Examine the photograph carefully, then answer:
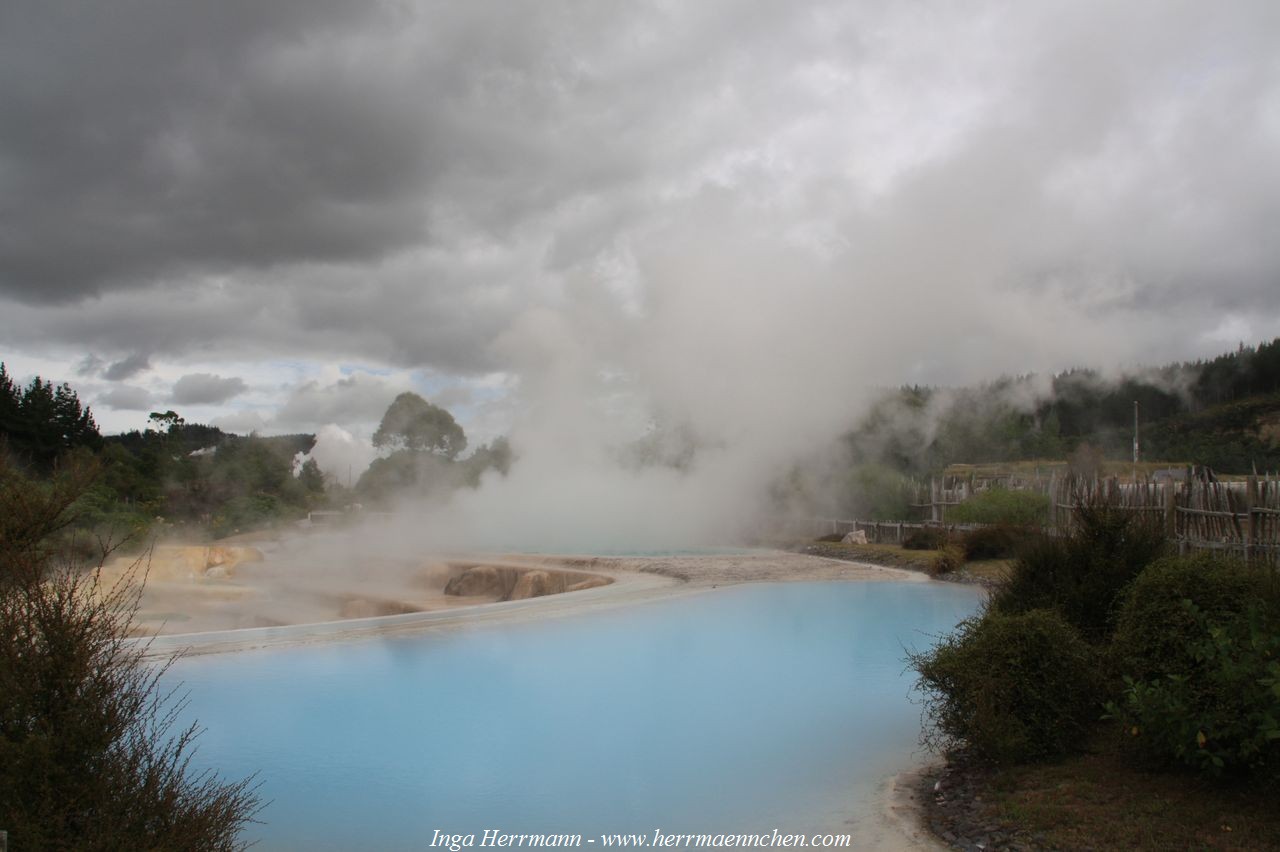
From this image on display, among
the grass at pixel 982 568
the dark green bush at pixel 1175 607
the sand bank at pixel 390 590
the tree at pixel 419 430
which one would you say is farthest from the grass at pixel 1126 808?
the tree at pixel 419 430

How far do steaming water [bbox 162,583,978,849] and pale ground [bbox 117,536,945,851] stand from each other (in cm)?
41

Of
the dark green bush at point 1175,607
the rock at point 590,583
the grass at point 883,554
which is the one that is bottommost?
the grass at point 883,554

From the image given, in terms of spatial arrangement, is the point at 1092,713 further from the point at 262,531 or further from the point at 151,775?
the point at 262,531

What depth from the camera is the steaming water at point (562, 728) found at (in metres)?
5.13

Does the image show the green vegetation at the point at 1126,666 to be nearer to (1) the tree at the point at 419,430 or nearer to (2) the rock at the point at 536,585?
(2) the rock at the point at 536,585

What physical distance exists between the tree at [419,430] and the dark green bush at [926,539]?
Result: 36789 millimetres

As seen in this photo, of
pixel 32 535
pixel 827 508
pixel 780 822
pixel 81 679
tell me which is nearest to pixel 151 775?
pixel 81 679

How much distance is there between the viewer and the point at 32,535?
3.18m

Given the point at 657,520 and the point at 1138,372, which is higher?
the point at 1138,372

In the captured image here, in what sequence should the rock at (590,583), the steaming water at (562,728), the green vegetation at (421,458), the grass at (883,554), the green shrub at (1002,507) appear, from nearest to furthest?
the steaming water at (562,728), the rock at (590,583), the grass at (883,554), the green shrub at (1002,507), the green vegetation at (421,458)

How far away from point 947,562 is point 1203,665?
44.2 feet

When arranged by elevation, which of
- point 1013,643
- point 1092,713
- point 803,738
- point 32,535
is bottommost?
point 803,738

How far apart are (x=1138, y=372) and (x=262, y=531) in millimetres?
46154

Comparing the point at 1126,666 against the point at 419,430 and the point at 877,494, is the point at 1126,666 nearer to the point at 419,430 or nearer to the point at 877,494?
the point at 877,494
